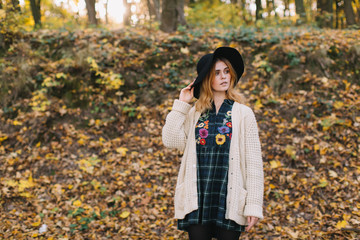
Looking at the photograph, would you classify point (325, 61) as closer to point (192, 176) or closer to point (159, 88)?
point (159, 88)

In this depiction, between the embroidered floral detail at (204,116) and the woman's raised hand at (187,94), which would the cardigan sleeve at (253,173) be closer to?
the embroidered floral detail at (204,116)

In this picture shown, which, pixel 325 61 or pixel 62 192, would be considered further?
pixel 325 61

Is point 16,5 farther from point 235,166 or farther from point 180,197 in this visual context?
point 235,166

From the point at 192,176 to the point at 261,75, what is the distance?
5.52m

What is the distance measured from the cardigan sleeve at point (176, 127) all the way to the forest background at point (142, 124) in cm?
260

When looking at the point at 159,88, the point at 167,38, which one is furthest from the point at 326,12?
the point at 159,88

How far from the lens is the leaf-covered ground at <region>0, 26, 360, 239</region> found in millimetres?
4605

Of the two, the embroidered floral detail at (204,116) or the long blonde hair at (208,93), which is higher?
the long blonde hair at (208,93)

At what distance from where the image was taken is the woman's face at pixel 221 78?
98.5 inches

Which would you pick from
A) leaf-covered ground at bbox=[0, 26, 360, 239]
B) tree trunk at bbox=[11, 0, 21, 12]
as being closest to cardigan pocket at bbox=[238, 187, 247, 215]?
leaf-covered ground at bbox=[0, 26, 360, 239]

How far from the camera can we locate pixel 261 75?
23.5ft

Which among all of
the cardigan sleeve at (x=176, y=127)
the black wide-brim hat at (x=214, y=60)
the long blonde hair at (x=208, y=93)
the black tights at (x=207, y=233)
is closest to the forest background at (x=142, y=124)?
the black tights at (x=207, y=233)

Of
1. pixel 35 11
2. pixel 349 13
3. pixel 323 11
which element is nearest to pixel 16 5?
pixel 35 11

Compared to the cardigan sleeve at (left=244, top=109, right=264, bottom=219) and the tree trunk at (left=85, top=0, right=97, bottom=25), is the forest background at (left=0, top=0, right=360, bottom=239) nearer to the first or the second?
the tree trunk at (left=85, top=0, right=97, bottom=25)
